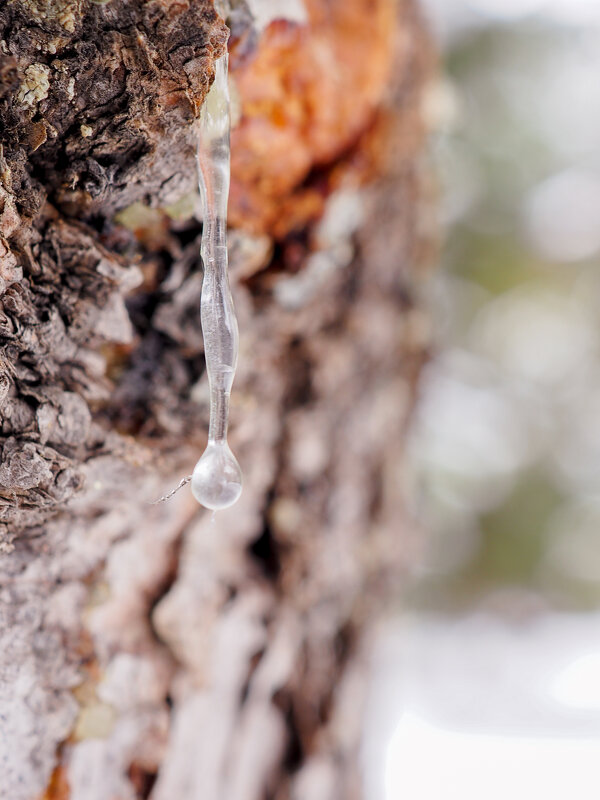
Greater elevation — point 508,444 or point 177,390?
point 508,444

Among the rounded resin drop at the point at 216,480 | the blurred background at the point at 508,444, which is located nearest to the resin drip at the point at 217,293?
the rounded resin drop at the point at 216,480

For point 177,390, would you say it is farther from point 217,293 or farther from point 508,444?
point 508,444

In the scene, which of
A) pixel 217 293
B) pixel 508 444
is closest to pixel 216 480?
pixel 217 293

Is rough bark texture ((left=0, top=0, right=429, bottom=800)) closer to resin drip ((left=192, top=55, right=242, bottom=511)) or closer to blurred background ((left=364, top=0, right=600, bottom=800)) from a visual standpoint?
resin drip ((left=192, top=55, right=242, bottom=511))

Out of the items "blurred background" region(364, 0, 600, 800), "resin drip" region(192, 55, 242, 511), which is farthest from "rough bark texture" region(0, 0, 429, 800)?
"blurred background" region(364, 0, 600, 800)

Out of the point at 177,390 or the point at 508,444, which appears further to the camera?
the point at 508,444

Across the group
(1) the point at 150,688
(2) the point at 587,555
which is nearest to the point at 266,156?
(1) the point at 150,688

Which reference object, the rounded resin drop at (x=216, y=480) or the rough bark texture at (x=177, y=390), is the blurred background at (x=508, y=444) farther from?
the rounded resin drop at (x=216, y=480)

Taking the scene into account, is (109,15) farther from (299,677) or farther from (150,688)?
(299,677)
